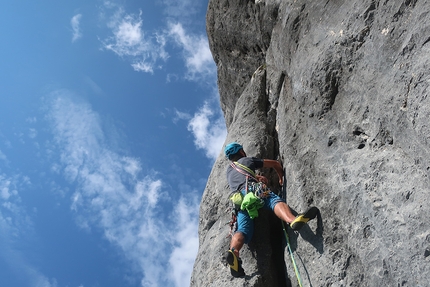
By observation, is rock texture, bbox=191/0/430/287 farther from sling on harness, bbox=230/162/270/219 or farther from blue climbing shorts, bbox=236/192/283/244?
sling on harness, bbox=230/162/270/219

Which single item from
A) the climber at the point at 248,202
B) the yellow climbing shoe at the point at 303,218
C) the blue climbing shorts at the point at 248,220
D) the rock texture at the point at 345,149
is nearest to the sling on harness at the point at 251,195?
the climber at the point at 248,202

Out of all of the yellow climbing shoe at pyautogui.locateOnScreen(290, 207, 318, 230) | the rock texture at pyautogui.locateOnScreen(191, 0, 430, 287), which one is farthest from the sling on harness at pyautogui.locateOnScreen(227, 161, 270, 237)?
the yellow climbing shoe at pyautogui.locateOnScreen(290, 207, 318, 230)

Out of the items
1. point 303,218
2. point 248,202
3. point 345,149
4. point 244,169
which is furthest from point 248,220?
point 345,149

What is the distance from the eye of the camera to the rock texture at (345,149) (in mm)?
4594

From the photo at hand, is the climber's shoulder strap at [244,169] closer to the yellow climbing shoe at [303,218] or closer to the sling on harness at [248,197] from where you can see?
the sling on harness at [248,197]

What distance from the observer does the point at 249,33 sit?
10.9m

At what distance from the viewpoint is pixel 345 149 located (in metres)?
A: 5.94

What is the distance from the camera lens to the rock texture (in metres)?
4.59

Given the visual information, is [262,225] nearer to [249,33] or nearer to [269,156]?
[269,156]

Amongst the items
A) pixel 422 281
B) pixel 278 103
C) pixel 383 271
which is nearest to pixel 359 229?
pixel 383 271

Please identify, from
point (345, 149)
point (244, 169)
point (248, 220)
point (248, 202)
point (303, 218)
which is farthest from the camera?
point (244, 169)

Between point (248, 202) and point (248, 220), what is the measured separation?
39cm

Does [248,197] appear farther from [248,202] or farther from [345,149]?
[345,149]

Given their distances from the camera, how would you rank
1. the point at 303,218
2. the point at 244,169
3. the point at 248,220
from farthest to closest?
the point at 244,169, the point at 248,220, the point at 303,218
